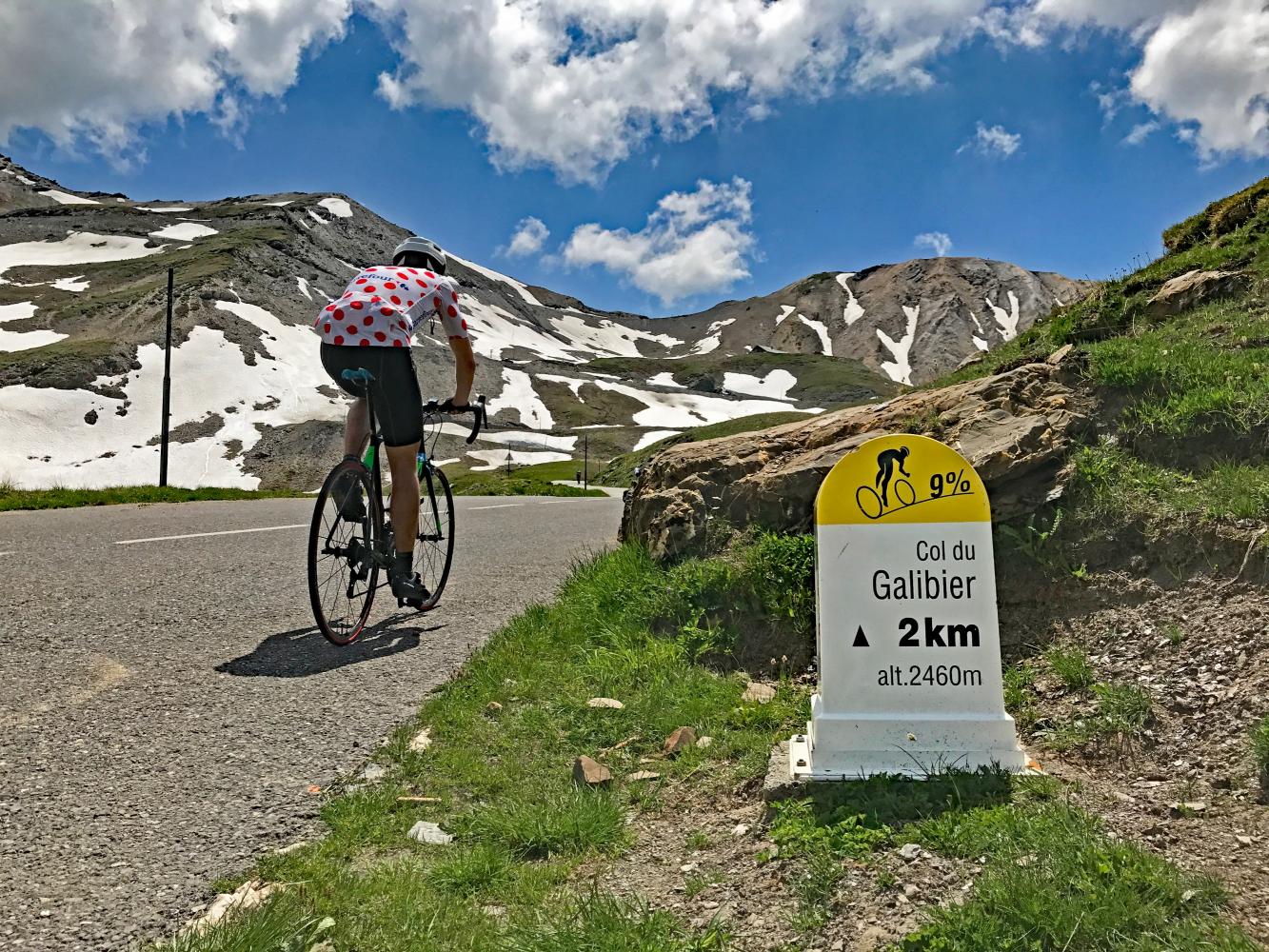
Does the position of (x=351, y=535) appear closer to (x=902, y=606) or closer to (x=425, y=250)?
(x=425, y=250)

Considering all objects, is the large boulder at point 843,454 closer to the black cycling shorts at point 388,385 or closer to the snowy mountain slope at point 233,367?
the black cycling shorts at point 388,385

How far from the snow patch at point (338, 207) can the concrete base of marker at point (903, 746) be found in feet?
623

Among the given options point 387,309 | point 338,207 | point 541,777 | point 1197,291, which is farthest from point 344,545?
point 338,207

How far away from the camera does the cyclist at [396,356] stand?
511 centimetres

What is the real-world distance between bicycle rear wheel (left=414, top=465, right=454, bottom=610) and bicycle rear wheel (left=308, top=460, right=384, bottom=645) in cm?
53

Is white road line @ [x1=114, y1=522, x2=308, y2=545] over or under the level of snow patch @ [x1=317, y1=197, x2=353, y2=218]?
under

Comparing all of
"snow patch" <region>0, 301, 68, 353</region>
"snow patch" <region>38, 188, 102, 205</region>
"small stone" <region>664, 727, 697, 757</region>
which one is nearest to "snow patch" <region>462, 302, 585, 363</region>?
"snow patch" <region>0, 301, 68, 353</region>

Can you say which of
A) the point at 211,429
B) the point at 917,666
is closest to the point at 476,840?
the point at 917,666

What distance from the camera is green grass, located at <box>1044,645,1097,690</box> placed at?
3549 millimetres

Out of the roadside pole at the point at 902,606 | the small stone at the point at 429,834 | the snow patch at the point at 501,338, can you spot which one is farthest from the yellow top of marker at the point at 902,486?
the snow patch at the point at 501,338

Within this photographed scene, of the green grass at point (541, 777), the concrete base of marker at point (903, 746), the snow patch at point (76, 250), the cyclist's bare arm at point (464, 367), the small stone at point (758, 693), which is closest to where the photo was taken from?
the green grass at point (541, 777)

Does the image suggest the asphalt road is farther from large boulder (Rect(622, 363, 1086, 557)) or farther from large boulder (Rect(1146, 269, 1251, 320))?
large boulder (Rect(1146, 269, 1251, 320))

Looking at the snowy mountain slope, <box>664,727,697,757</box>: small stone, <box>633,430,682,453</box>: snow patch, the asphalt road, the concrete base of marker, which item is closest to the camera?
the asphalt road

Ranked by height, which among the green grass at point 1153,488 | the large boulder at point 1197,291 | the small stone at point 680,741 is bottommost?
the small stone at point 680,741
